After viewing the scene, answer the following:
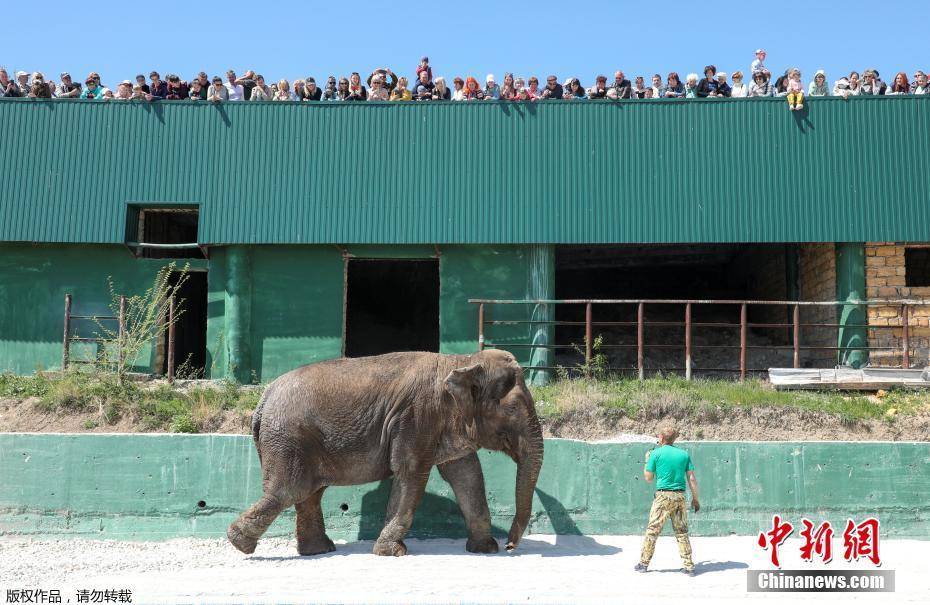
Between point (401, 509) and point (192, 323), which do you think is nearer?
point (401, 509)

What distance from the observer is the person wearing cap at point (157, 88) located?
21.4 meters

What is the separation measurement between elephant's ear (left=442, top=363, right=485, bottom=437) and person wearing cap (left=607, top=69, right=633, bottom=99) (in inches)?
467

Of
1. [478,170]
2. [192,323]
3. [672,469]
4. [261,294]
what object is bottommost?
[672,469]

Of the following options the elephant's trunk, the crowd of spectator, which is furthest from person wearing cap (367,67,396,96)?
the elephant's trunk

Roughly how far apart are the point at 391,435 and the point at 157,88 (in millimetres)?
14021

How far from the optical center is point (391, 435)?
1116cm

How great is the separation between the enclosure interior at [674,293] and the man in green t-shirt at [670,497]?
10969 mm

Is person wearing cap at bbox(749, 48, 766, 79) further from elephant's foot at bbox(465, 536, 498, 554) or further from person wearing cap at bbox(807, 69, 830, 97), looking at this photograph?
elephant's foot at bbox(465, 536, 498, 554)

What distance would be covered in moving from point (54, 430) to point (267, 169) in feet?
26.0

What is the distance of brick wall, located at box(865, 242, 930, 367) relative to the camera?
19703mm

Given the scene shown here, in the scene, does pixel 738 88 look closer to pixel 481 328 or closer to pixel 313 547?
pixel 481 328

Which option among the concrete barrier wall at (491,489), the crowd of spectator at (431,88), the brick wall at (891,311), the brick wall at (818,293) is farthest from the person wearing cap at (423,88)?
the concrete barrier wall at (491,489)

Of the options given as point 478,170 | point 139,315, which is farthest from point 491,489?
point 139,315

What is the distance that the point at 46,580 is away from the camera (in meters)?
10.4
